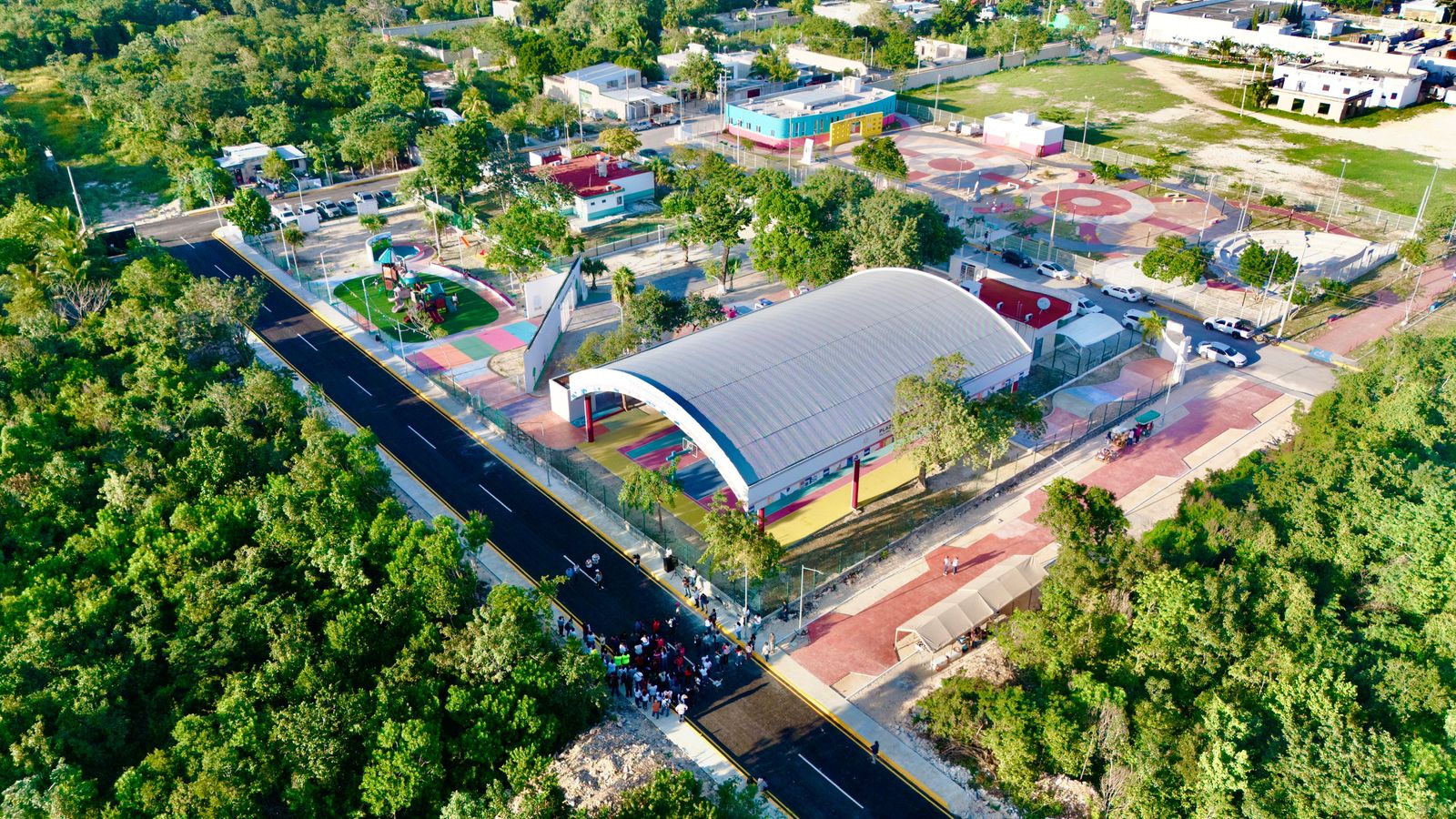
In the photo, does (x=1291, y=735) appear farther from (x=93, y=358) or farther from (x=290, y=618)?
(x=93, y=358)

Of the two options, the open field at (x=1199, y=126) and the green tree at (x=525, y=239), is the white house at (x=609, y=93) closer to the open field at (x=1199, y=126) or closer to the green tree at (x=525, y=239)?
the open field at (x=1199, y=126)

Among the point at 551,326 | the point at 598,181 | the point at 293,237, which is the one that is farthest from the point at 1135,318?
the point at 293,237

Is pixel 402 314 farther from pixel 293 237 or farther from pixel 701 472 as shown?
pixel 701 472

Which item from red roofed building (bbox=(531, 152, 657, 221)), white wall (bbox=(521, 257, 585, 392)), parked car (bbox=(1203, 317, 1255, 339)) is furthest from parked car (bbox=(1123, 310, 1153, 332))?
red roofed building (bbox=(531, 152, 657, 221))

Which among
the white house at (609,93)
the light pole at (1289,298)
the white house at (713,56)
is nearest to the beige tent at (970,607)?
the light pole at (1289,298)

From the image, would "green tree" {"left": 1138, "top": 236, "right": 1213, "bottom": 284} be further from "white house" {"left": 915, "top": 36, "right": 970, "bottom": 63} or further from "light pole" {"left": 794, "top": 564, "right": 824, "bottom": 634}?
"white house" {"left": 915, "top": 36, "right": 970, "bottom": 63}
